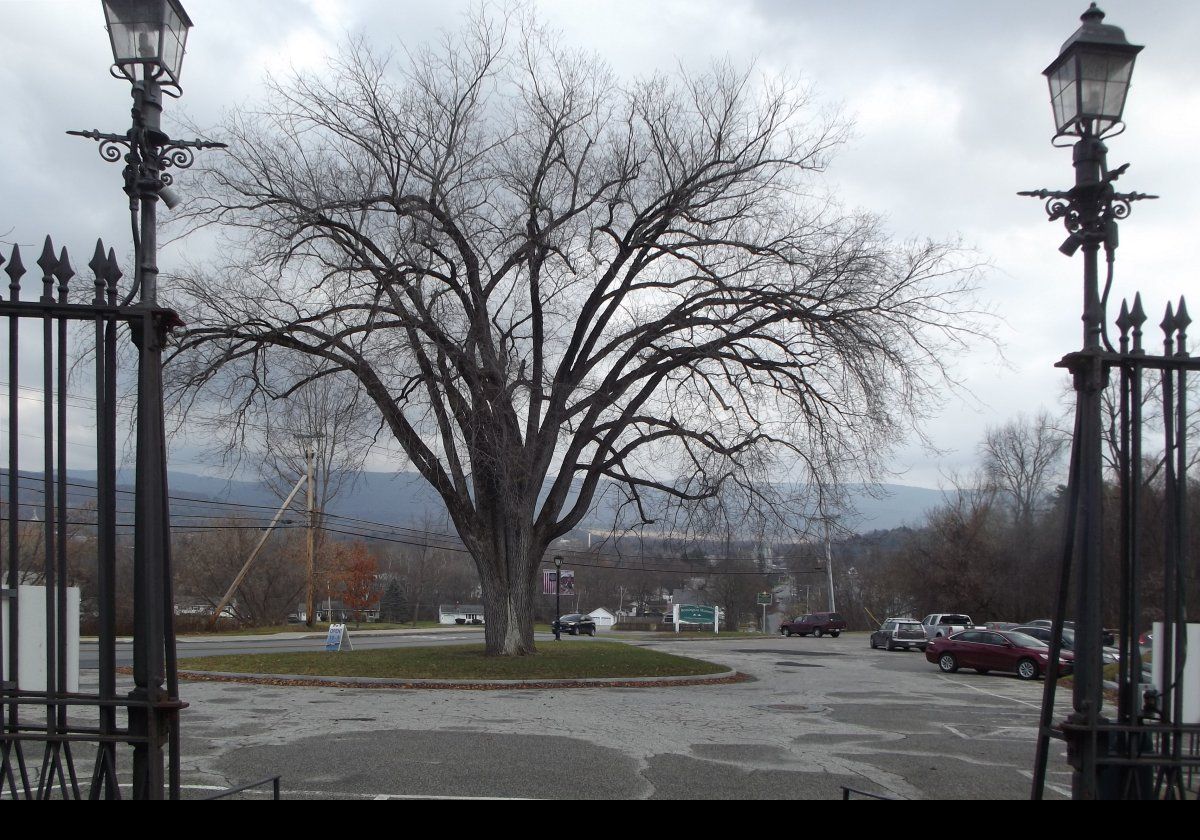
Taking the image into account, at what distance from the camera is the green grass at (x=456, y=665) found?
851 inches

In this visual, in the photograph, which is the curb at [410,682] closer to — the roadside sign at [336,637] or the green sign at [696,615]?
the roadside sign at [336,637]

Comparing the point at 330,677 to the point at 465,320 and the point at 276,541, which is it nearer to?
the point at 465,320

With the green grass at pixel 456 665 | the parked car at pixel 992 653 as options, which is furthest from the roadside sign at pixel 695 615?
the green grass at pixel 456 665

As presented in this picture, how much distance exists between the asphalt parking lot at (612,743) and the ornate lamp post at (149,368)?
382 centimetres

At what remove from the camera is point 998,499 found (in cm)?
7950

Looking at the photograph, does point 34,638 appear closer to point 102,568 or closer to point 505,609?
point 102,568

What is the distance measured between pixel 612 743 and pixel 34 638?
8375 millimetres

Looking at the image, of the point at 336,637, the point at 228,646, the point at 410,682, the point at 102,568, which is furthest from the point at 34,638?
the point at 228,646

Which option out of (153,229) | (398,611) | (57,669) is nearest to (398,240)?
(153,229)

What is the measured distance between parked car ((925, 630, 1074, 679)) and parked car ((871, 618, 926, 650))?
1300cm

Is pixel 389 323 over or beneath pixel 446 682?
over

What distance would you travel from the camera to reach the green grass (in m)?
21.6

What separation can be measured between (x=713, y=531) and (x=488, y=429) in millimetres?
6427

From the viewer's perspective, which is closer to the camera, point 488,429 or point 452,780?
point 452,780
